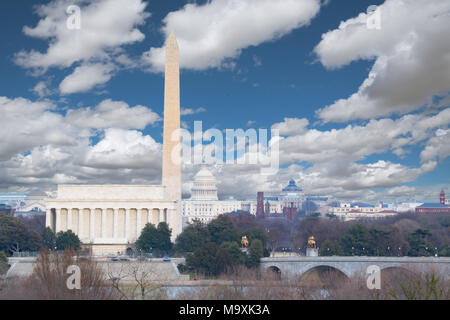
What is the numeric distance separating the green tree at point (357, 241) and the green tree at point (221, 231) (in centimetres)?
1382

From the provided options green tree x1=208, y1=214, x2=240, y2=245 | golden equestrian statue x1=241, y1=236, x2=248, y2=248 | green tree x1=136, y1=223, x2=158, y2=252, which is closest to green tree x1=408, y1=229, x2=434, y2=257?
golden equestrian statue x1=241, y1=236, x2=248, y2=248

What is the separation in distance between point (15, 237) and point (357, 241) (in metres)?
40.5

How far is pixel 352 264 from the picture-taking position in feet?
182

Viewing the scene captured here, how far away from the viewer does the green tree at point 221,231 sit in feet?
237

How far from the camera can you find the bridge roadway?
51450 mm

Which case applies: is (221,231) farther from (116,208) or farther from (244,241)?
(116,208)

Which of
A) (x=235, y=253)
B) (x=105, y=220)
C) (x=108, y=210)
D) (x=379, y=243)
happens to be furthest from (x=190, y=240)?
(x=379, y=243)

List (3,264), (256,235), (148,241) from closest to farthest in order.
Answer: (3,264) → (148,241) → (256,235)

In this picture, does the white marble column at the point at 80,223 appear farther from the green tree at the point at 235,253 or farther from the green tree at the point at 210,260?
the green tree at the point at 235,253

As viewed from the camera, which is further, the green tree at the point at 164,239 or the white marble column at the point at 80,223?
the white marble column at the point at 80,223

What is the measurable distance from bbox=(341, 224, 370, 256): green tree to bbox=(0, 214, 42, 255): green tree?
37.0 meters

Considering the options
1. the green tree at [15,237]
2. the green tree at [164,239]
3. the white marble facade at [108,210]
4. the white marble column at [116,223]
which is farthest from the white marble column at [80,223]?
the green tree at [164,239]
